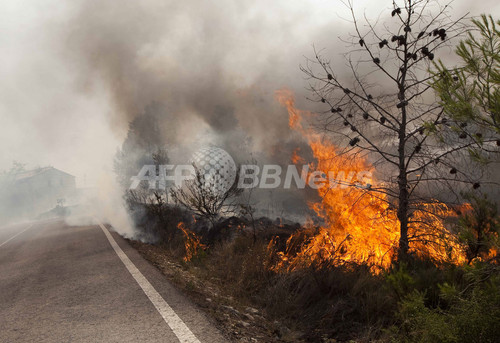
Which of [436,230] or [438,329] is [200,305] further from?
[436,230]

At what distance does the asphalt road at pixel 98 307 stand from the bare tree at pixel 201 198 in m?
5.46

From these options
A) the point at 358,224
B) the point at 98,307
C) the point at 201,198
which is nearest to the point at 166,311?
the point at 98,307

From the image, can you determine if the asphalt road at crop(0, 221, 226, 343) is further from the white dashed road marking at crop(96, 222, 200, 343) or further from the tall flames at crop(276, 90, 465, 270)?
the tall flames at crop(276, 90, 465, 270)

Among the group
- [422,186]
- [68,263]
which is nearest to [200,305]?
[422,186]

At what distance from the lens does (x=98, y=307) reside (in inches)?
159

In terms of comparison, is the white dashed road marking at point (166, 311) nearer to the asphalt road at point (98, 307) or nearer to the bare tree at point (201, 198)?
the asphalt road at point (98, 307)

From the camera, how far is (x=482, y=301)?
7.75ft

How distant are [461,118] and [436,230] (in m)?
3.26

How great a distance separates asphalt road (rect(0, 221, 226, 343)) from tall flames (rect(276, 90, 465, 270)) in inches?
98.8

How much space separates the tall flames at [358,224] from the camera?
5223 millimetres

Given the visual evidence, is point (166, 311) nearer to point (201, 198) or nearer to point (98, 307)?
point (98, 307)

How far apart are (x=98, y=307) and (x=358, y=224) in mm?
5045

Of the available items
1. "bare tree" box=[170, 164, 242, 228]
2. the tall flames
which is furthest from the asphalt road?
"bare tree" box=[170, 164, 242, 228]

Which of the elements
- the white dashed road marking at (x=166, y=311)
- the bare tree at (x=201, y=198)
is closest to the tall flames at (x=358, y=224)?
the white dashed road marking at (x=166, y=311)
